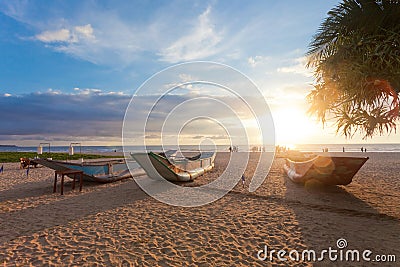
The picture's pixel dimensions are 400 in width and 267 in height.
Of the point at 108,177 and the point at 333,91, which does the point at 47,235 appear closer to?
the point at 108,177

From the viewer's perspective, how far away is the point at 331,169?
9.22 meters

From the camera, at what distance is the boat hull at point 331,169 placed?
8977 millimetres

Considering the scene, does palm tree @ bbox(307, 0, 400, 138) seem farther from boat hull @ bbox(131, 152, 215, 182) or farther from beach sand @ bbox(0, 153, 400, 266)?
boat hull @ bbox(131, 152, 215, 182)

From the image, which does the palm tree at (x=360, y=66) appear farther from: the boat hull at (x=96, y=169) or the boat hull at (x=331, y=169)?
the boat hull at (x=96, y=169)

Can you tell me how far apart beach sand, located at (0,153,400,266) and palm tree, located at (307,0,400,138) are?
2.76 metres

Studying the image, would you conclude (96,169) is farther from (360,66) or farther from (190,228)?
(360,66)

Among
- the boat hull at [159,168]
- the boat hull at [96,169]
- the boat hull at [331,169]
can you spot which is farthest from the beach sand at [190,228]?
the boat hull at [159,168]

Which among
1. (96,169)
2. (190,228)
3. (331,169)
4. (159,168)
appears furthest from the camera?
(96,169)

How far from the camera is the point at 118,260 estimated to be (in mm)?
4238

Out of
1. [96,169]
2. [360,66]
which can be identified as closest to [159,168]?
[96,169]

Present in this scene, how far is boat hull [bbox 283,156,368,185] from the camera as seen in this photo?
8.98 m

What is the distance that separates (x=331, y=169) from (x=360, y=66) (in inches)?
169

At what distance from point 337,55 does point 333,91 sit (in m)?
1.12

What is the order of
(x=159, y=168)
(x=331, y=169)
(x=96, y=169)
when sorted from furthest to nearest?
(x=96, y=169) < (x=159, y=168) < (x=331, y=169)
